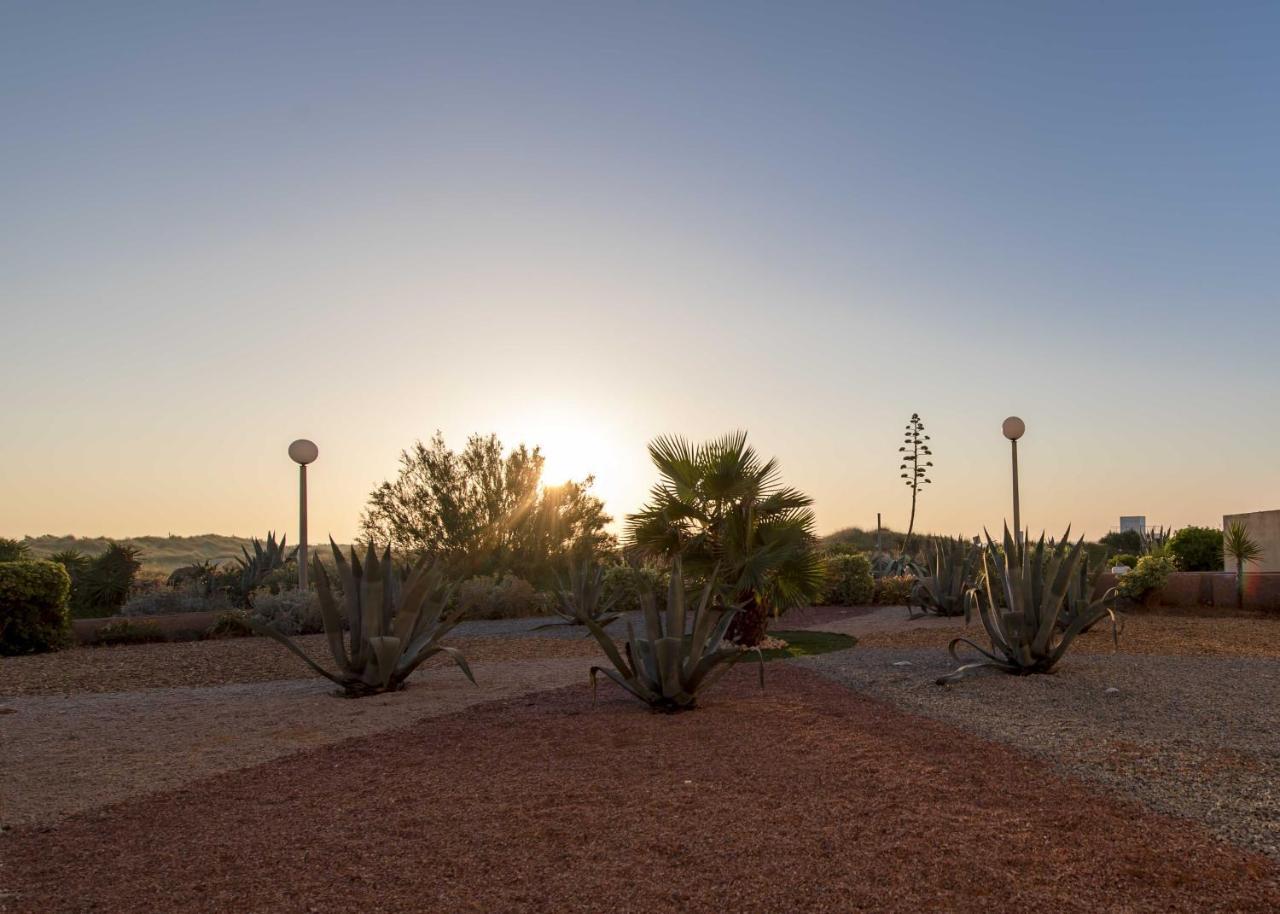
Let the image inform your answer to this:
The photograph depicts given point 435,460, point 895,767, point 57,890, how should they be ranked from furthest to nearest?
point 435,460, point 895,767, point 57,890

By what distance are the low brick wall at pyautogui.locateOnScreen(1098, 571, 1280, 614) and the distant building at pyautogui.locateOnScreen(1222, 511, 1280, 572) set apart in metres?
5.34

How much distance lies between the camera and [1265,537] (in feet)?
69.7

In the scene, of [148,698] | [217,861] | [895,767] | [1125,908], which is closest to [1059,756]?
[895,767]

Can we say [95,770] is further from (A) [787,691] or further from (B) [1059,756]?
(B) [1059,756]

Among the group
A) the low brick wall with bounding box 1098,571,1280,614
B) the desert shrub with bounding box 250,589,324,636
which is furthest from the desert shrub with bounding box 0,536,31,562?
the low brick wall with bounding box 1098,571,1280,614

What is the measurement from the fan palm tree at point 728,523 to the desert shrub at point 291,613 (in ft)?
21.1

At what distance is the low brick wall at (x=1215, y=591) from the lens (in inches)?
622

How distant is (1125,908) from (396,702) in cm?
608

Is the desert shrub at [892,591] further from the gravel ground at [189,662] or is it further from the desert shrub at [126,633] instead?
the desert shrub at [126,633]

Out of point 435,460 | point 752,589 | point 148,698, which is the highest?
point 435,460

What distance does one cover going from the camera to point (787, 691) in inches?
314

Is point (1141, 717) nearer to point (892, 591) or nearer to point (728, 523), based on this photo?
point (728, 523)

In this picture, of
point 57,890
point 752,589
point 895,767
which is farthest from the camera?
point 752,589

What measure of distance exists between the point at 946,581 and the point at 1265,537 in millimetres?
10625
